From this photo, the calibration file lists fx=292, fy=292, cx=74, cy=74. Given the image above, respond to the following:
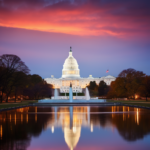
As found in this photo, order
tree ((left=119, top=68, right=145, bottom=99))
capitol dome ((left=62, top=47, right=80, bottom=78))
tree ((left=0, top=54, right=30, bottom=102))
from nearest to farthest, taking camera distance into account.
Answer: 1. tree ((left=0, top=54, right=30, bottom=102))
2. tree ((left=119, top=68, right=145, bottom=99))
3. capitol dome ((left=62, top=47, right=80, bottom=78))

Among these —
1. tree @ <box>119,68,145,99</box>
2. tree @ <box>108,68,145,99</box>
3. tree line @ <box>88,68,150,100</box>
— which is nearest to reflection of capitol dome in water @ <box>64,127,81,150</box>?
tree line @ <box>88,68,150,100</box>

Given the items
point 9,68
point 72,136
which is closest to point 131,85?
point 9,68

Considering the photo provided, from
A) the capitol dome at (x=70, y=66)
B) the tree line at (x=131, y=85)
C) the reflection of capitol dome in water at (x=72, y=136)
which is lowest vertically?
the reflection of capitol dome in water at (x=72, y=136)

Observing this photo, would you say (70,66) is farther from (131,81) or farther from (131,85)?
(131,85)

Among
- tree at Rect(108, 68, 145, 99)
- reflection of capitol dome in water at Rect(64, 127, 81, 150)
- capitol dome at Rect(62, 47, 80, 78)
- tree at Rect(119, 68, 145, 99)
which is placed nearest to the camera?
reflection of capitol dome in water at Rect(64, 127, 81, 150)

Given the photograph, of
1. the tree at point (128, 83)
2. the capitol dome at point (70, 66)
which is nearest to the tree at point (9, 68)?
the tree at point (128, 83)

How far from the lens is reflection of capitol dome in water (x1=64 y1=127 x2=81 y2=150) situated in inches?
506

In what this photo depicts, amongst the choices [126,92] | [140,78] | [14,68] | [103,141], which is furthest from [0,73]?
[103,141]

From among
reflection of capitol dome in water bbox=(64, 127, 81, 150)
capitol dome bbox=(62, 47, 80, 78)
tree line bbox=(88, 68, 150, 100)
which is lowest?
reflection of capitol dome in water bbox=(64, 127, 81, 150)

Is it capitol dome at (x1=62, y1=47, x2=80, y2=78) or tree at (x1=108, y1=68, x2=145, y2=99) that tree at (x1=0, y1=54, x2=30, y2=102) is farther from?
capitol dome at (x1=62, y1=47, x2=80, y2=78)

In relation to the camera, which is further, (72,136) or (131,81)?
(131,81)

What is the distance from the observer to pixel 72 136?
14.8 meters

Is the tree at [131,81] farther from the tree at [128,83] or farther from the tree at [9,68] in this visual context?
the tree at [9,68]

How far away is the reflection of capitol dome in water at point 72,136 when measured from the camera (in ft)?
42.2
